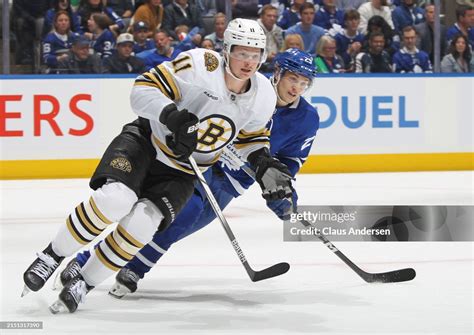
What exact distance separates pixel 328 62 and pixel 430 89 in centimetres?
85

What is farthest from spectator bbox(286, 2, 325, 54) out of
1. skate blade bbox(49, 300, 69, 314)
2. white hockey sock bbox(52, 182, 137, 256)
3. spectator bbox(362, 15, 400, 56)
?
skate blade bbox(49, 300, 69, 314)

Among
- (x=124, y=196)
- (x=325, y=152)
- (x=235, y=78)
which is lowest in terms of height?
(x=325, y=152)

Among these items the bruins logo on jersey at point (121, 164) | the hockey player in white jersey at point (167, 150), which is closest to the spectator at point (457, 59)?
the hockey player in white jersey at point (167, 150)

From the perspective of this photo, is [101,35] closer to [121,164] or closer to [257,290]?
[257,290]

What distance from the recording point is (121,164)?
3.42m

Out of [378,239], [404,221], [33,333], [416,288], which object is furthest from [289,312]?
[404,221]

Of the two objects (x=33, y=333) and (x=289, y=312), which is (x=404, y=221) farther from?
(x=33, y=333)

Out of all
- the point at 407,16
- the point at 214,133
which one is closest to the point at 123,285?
the point at 214,133

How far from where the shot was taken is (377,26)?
27.0ft

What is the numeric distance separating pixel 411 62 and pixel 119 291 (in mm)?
5028

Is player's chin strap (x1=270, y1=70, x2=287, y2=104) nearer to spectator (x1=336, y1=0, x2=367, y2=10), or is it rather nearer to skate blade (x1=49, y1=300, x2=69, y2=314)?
skate blade (x1=49, y1=300, x2=69, y2=314)

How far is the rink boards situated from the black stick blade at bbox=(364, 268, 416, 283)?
133 inches

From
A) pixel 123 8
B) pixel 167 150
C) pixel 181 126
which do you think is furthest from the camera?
pixel 123 8

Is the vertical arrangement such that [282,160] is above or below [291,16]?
above
